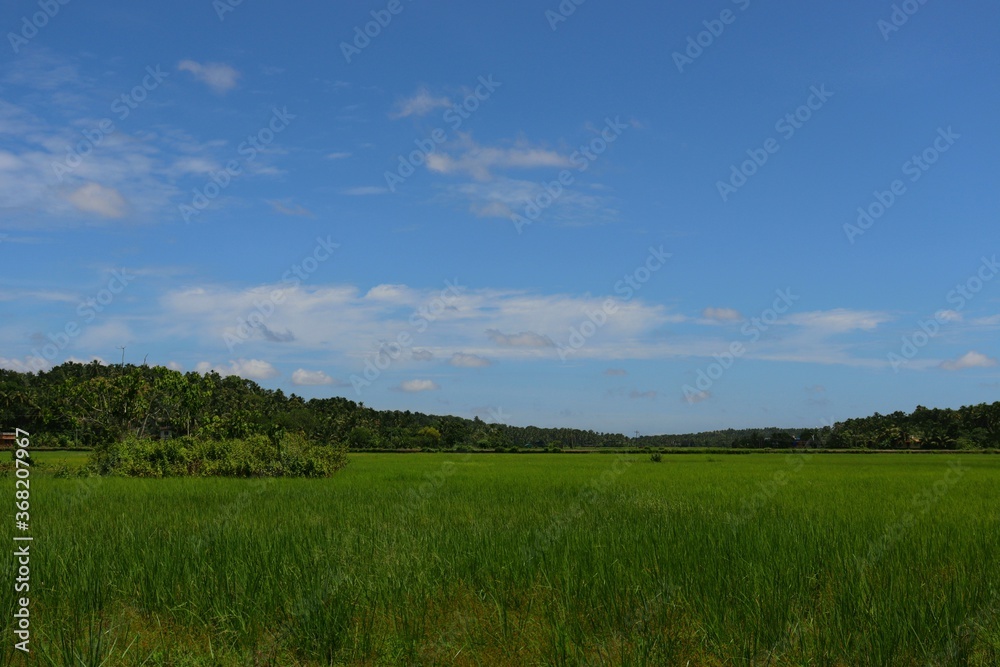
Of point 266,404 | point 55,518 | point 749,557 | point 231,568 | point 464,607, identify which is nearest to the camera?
point 464,607

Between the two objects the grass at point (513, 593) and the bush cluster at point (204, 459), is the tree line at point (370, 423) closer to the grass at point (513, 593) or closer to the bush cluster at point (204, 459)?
the bush cluster at point (204, 459)

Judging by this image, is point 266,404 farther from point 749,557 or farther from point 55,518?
point 749,557

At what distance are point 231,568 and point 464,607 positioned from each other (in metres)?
2.24

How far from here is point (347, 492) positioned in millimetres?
15641

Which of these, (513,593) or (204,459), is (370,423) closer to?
(204,459)

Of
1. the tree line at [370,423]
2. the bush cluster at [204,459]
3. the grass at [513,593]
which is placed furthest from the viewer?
the tree line at [370,423]

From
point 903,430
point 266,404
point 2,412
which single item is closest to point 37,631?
point 2,412

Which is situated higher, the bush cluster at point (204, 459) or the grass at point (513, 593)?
the bush cluster at point (204, 459)

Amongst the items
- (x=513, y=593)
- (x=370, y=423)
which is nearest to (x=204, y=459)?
(x=513, y=593)

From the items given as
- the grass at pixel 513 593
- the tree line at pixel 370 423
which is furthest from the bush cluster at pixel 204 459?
the grass at pixel 513 593

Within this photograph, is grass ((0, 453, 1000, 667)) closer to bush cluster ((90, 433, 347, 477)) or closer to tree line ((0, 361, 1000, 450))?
bush cluster ((90, 433, 347, 477))

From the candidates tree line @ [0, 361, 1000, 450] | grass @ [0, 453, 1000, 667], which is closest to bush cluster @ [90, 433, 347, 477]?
Answer: tree line @ [0, 361, 1000, 450]

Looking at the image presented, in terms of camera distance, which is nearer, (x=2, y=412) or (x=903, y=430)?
(x=2, y=412)

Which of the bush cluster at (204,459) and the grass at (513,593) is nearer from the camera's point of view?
the grass at (513,593)
